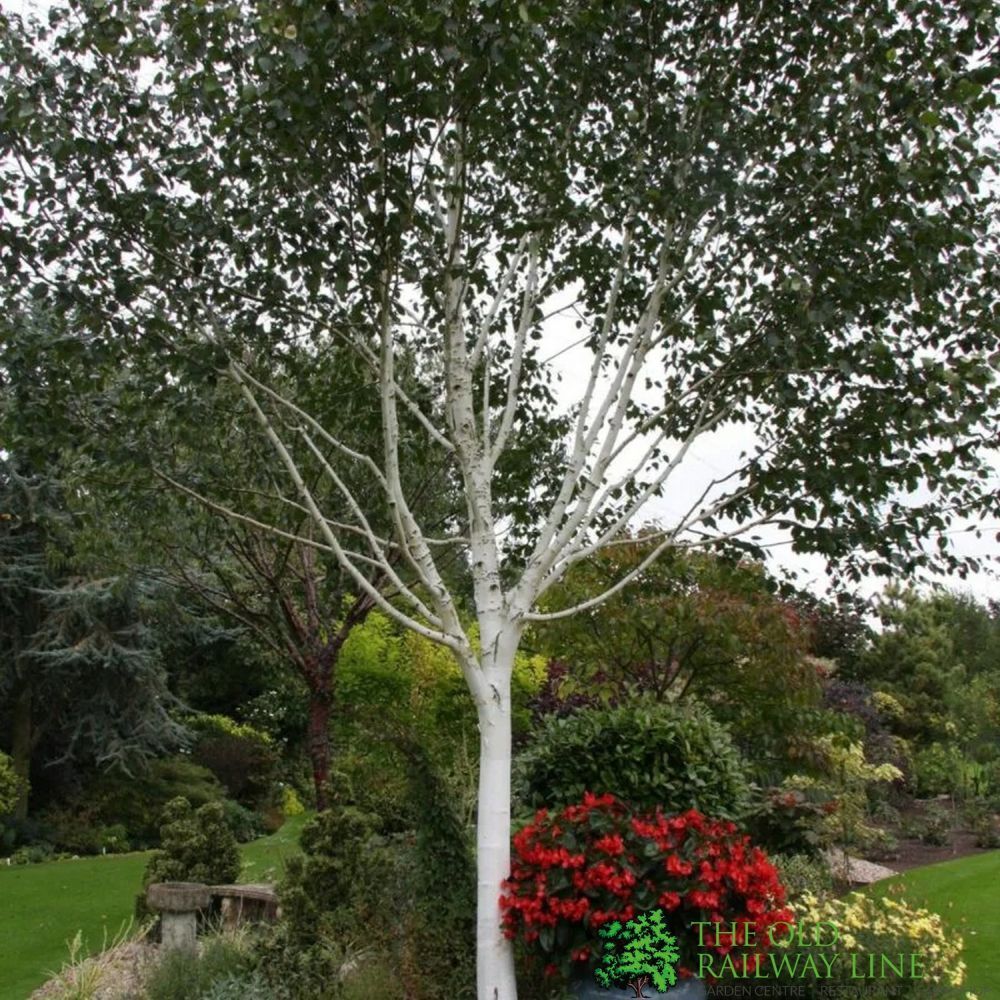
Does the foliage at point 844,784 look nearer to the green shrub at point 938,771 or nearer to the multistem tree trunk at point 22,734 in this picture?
the green shrub at point 938,771

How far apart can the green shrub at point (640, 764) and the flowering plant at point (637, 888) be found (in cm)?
80

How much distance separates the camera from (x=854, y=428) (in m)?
5.08

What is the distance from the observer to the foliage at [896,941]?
5027 millimetres

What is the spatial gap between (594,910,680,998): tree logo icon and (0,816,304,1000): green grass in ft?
12.7

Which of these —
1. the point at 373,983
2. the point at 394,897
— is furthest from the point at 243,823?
the point at 373,983

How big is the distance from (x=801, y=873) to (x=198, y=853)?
14.7 ft

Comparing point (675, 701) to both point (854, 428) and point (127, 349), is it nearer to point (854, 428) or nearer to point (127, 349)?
point (854, 428)

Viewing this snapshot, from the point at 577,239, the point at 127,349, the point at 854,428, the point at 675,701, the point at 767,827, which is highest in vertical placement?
the point at 577,239

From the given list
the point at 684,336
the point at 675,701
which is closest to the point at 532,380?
the point at 684,336

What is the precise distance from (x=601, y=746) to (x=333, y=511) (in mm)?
3762

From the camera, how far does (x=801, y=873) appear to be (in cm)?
721

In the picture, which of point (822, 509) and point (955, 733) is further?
point (955, 733)

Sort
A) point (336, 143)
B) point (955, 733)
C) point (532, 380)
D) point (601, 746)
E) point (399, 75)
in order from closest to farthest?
1. point (399, 75)
2. point (336, 143)
3. point (601, 746)
4. point (532, 380)
5. point (955, 733)

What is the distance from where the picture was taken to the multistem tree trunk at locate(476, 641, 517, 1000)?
179 inches
